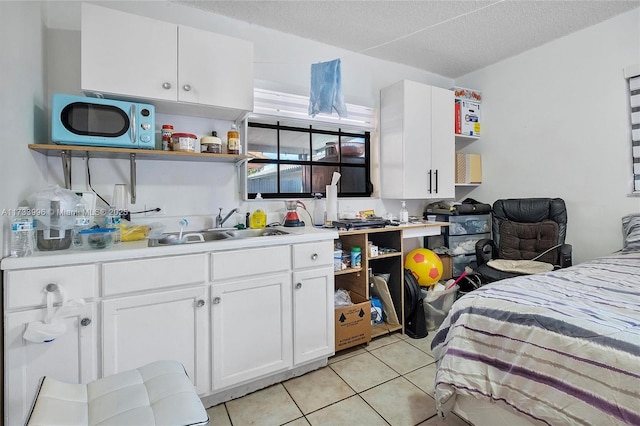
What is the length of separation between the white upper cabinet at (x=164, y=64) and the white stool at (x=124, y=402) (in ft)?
4.72

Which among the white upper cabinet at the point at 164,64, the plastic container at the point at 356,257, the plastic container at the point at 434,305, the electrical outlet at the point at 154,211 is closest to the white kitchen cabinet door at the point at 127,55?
the white upper cabinet at the point at 164,64

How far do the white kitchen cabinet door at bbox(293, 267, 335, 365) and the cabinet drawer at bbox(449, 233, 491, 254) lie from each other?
5.21ft

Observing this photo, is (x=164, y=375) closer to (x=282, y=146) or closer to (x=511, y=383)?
(x=511, y=383)

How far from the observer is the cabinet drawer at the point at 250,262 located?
158 centimetres

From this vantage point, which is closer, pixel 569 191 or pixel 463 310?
pixel 463 310

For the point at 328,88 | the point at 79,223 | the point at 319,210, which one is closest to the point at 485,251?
the point at 319,210

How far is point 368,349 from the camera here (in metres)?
2.24

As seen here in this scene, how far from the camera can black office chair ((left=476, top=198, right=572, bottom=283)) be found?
253 centimetres

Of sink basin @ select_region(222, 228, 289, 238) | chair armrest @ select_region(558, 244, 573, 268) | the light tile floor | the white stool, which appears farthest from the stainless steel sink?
chair armrest @ select_region(558, 244, 573, 268)

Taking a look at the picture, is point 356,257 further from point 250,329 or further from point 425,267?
point 250,329

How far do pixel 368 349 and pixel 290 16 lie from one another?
2571mm

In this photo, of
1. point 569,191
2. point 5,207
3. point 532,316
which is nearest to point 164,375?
point 5,207

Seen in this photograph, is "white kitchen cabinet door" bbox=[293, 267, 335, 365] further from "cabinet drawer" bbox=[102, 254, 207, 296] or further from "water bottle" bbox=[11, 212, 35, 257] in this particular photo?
"water bottle" bbox=[11, 212, 35, 257]

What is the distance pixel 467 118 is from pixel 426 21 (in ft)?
4.16
